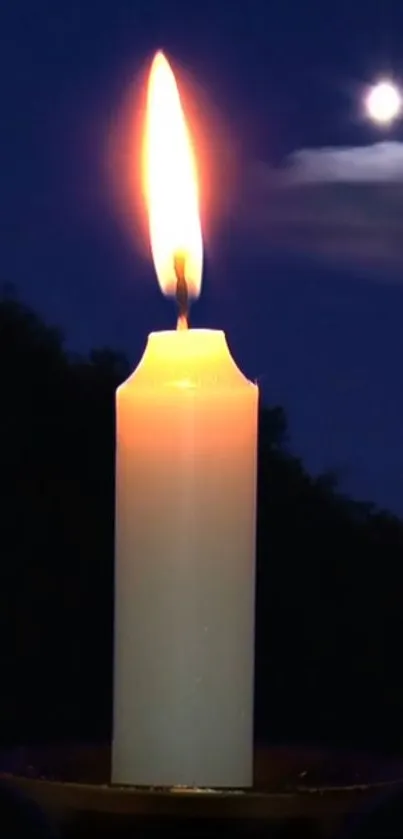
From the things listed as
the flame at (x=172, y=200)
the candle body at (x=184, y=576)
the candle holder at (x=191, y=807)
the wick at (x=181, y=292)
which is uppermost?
the flame at (x=172, y=200)

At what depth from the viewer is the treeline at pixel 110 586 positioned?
481mm

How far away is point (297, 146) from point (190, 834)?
0.98ft

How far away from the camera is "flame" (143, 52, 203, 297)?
314mm

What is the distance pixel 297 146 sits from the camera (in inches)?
19.2

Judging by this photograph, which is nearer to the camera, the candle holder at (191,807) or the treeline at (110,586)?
the candle holder at (191,807)

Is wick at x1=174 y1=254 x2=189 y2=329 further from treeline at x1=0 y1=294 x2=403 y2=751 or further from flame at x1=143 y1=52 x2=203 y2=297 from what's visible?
treeline at x1=0 y1=294 x2=403 y2=751

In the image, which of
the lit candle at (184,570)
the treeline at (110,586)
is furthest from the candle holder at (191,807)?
the treeline at (110,586)

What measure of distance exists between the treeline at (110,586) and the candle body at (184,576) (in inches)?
7.7

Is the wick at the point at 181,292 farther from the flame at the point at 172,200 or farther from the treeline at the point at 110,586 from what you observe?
the treeline at the point at 110,586

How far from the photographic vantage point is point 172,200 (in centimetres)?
32

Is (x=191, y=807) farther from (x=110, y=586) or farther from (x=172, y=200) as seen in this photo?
(x=110, y=586)

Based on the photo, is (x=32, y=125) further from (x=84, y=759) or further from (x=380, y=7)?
(x=84, y=759)

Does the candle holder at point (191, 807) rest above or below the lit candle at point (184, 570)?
below

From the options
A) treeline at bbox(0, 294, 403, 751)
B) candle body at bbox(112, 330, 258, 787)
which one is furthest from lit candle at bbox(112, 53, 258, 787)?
treeline at bbox(0, 294, 403, 751)
